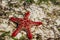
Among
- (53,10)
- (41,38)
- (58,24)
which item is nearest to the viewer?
(41,38)

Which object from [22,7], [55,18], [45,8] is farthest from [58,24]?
[22,7]

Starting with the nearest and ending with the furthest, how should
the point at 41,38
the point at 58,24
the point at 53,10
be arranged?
the point at 41,38 < the point at 58,24 < the point at 53,10

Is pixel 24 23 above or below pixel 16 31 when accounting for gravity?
above

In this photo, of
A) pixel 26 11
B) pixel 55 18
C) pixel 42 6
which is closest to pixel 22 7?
pixel 26 11

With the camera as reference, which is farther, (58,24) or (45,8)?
(45,8)

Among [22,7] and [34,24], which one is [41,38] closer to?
[34,24]

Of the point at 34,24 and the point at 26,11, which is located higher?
the point at 26,11

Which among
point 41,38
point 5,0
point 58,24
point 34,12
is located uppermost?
point 5,0

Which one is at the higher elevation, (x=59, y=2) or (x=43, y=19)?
(x=59, y=2)

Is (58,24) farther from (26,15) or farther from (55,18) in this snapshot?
(26,15)
